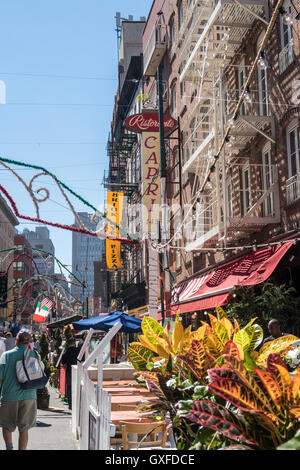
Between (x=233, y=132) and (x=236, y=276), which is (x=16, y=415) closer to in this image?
(x=236, y=276)

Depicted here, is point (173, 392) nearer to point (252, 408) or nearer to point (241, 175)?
point (252, 408)

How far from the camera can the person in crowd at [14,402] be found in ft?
24.4

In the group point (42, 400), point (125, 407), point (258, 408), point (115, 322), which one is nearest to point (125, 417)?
point (125, 407)

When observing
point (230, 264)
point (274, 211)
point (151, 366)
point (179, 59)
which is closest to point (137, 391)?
point (151, 366)

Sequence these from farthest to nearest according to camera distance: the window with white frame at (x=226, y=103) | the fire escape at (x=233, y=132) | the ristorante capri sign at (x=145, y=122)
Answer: the ristorante capri sign at (x=145, y=122)
the window with white frame at (x=226, y=103)
the fire escape at (x=233, y=132)

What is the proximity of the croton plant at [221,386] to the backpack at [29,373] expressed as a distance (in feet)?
11.3

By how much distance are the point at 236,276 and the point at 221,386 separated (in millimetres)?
12384

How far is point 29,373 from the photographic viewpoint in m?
7.51

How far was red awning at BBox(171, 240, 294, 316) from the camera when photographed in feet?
43.2

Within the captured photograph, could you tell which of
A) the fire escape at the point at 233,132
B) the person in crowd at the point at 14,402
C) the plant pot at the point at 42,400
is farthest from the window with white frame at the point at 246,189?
the person in crowd at the point at 14,402

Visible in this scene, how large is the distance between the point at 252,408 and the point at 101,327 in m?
13.0

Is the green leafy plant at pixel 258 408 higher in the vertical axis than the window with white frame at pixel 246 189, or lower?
lower

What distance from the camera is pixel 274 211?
1476 cm

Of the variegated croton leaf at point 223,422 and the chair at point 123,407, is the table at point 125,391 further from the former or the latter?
the variegated croton leaf at point 223,422
